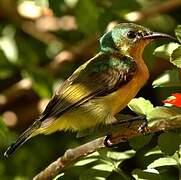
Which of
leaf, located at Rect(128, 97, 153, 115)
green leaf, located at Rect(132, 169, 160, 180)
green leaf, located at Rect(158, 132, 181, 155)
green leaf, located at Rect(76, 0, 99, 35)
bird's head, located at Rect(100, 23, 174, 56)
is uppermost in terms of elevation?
green leaf, located at Rect(76, 0, 99, 35)

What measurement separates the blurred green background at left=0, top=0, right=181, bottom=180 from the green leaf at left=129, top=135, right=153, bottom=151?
1.16 m

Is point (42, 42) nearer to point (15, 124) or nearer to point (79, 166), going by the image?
point (15, 124)

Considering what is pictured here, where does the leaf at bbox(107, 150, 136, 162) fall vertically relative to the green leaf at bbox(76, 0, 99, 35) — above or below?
below

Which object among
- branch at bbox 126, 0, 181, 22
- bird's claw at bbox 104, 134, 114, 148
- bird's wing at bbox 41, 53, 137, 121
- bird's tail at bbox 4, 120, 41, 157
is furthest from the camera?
branch at bbox 126, 0, 181, 22

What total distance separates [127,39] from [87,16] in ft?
2.45

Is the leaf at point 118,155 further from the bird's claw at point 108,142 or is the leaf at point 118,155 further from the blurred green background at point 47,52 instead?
the blurred green background at point 47,52

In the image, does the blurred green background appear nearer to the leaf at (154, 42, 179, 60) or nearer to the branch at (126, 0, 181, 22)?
the branch at (126, 0, 181, 22)

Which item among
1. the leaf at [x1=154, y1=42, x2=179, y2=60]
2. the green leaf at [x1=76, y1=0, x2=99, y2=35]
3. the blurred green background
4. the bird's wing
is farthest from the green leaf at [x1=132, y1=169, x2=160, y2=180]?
the green leaf at [x1=76, y1=0, x2=99, y2=35]

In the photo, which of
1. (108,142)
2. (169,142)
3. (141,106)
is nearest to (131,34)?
(108,142)

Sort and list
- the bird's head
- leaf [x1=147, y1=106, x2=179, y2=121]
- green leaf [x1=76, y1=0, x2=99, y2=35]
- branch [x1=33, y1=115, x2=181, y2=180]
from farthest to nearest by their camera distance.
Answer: green leaf [x1=76, y1=0, x2=99, y2=35], the bird's head, branch [x1=33, y1=115, x2=181, y2=180], leaf [x1=147, y1=106, x2=179, y2=121]

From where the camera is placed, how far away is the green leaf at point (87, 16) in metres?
4.32

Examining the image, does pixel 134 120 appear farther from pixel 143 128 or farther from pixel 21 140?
pixel 21 140

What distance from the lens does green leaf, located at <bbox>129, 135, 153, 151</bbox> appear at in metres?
2.85

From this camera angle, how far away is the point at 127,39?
3693 millimetres
